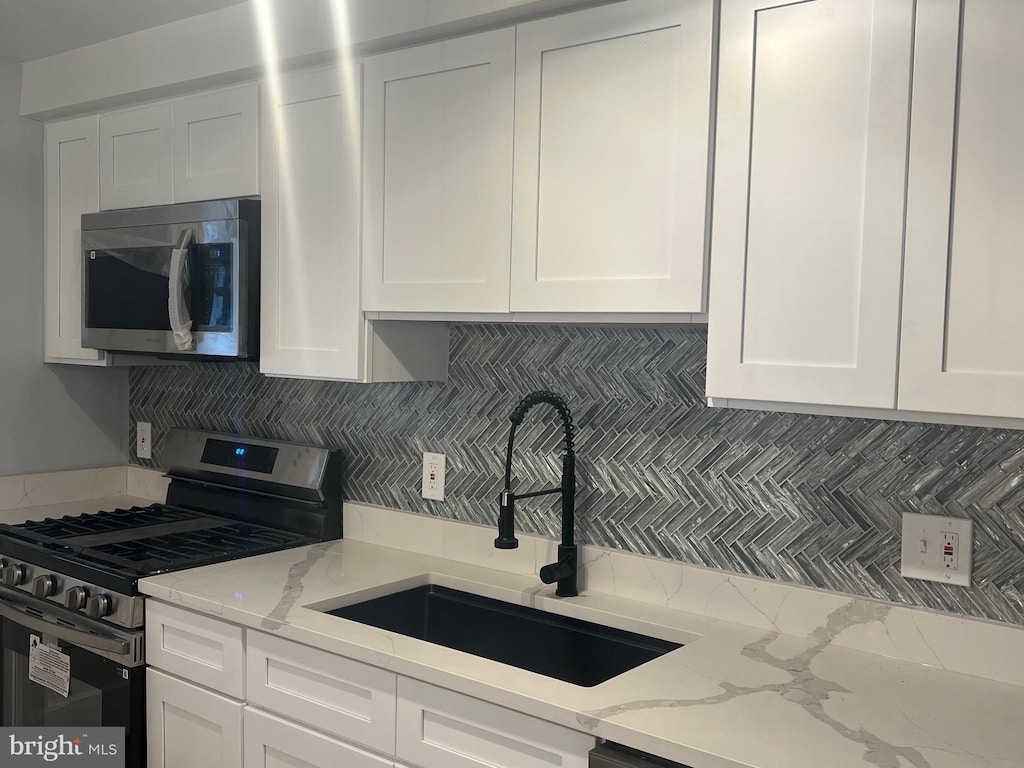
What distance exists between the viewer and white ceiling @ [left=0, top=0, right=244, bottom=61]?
2.49 metres

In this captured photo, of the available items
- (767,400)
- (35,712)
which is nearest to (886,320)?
(767,400)

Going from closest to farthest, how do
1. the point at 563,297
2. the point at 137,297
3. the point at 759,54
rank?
the point at 759,54, the point at 563,297, the point at 137,297

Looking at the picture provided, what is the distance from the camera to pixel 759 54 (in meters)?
1.62

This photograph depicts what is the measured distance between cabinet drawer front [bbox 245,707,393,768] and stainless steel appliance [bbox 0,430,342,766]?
43cm

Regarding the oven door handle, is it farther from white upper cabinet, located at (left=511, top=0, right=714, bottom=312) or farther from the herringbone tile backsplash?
white upper cabinet, located at (left=511, top=0, right=714, bottom=312)

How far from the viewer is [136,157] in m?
2.83

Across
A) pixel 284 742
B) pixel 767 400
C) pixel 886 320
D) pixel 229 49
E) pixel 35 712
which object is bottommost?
pixel 35 712

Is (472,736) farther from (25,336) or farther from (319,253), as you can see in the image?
(25,336)

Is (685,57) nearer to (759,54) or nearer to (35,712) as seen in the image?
(759,54)

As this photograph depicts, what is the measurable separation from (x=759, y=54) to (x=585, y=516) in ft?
3.73

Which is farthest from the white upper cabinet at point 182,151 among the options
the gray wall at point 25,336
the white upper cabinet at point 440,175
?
the white upper cabinet at point 440,175

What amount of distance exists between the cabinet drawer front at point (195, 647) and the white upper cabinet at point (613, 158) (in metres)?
1.01
